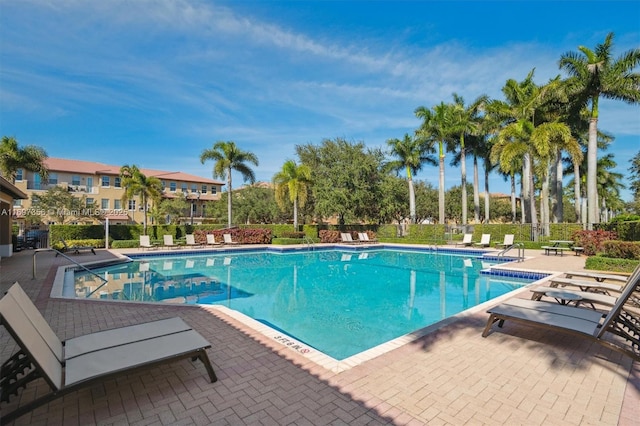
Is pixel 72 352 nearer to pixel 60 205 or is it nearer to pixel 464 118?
pixel 464 118

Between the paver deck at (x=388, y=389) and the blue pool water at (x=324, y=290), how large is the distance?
6.27ft

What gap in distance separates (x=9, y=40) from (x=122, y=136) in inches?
1059

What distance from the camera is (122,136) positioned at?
34562mm

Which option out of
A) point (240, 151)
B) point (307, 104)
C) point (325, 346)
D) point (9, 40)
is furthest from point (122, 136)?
point (325, 346)

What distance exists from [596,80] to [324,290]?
22.0m

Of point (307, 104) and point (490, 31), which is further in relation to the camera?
point (307, 104)

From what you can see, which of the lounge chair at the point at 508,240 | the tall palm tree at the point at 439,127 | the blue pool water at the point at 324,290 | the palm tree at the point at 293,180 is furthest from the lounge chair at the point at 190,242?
the tall palm tree at the point at 439,127

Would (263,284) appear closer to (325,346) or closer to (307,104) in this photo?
(325,346)

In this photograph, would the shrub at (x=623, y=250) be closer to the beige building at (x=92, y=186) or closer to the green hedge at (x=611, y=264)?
the green hedge at (x=611, y=264)

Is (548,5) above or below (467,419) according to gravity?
above

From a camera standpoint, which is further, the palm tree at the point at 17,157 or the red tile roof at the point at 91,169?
the red tile roof at the point at 91,169

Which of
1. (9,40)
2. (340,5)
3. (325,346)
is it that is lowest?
(325,346)

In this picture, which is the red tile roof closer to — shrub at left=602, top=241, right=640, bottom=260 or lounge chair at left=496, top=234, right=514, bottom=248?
lounge chair at left=496, top=234, right=514, bottom=248

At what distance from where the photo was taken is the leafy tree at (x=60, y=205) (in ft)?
111
